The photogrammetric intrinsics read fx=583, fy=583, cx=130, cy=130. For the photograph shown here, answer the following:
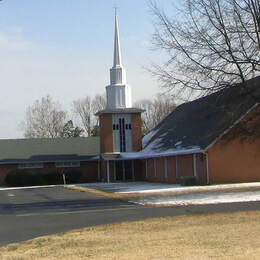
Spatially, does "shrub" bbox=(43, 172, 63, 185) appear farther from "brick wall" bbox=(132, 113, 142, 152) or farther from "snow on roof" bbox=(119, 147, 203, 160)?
"brick wall" bbox=(132, 113, 142, 152)

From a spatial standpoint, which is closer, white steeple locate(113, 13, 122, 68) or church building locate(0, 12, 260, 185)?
church building locate(0, 12, 260, 185)

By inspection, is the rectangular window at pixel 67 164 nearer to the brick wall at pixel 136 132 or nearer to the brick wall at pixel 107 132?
the brick wall at pixel 107 132

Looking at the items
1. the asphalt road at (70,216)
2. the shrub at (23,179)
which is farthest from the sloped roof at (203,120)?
the shrub at (23,179)

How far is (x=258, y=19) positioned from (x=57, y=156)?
1416 inches

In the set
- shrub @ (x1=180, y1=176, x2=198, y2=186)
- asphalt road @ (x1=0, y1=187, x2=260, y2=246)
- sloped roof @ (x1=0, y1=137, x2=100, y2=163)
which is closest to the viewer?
asphalt road @ (x1=0, y1=187, x2=260, y2=246)

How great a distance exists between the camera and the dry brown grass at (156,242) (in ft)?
33.6

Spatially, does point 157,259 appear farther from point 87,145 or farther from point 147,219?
point 87,145

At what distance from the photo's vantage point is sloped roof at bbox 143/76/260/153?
1083 inches

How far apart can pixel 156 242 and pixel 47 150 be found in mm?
45652

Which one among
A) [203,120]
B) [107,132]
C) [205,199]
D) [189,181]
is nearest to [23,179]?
[107,132]

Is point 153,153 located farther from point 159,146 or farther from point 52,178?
point 52,178

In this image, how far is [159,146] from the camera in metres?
44.4

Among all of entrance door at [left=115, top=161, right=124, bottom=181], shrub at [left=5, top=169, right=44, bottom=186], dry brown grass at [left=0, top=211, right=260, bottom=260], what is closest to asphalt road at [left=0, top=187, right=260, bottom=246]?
dry brown grass at [left=0, top=211, right=260, bottom=260]

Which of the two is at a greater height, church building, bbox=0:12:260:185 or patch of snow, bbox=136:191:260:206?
church building, bbox=0:12:260:185
